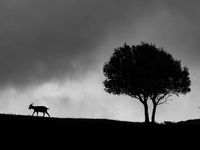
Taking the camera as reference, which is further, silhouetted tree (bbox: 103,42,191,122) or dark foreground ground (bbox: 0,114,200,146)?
silhouetted tree (bbox: 103,42,191,122)

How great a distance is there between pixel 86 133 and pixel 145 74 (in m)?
43.9

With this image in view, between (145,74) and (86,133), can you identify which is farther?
(145,74)

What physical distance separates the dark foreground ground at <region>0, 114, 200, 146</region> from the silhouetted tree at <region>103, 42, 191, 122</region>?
3471 centimetres

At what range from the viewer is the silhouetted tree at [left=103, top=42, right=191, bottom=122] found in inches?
3236

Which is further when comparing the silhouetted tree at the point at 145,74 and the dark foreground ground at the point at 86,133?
the silhouetted tree at the point at 145,74

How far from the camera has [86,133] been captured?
3950 centimetres

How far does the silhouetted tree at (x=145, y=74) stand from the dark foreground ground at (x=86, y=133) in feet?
114

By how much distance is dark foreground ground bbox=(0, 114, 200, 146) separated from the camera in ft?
115

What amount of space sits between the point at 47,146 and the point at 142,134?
42.2 feet

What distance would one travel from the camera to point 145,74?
81.6 meters

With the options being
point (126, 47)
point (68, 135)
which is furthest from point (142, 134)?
point (126, 47)

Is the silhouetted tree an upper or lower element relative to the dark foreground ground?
upper

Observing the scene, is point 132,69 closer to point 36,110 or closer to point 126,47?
point 126,47

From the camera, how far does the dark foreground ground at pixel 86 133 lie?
35.1 metres
